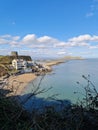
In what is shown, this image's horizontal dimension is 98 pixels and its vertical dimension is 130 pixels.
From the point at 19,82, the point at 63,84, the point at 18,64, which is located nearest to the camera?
the point at 19,82

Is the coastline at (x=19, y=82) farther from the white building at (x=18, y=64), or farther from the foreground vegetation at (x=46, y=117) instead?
the white building at (x=18, y=64)

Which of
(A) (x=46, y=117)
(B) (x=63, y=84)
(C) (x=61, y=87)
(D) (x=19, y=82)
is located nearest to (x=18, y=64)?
(B) (x=63, y=84)

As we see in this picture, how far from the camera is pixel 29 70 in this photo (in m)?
67.3

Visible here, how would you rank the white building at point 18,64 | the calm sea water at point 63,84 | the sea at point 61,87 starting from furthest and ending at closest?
1. the white building at point 18,64
2. the calm sea water at point 63,84
3. the sea at point 61,87

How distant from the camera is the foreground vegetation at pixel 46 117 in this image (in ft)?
5.86

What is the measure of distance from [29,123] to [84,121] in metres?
0.48

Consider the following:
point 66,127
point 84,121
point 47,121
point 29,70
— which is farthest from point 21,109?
point 29,70

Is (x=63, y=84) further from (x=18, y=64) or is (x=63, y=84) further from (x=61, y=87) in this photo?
(x=18, y=64)

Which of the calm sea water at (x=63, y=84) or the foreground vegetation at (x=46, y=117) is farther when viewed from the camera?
the calm sea water at (x=63, y=84)

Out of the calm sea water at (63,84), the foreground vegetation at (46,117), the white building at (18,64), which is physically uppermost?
the foreground vegetation at (46,117)

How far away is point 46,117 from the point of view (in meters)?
1.84

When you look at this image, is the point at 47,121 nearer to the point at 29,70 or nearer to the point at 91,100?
the point at 91,100

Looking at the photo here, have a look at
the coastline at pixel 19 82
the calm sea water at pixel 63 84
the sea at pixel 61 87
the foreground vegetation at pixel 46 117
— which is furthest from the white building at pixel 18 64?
the foreground vegetation at pixel 46 117

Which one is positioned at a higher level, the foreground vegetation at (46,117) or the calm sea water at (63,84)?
the foreground vegetation at (46,117)
